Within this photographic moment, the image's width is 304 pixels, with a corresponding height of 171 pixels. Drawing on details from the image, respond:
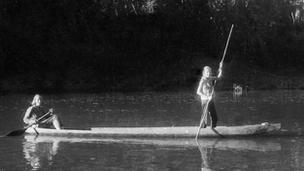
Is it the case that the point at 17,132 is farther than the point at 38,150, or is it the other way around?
the point at 17,132

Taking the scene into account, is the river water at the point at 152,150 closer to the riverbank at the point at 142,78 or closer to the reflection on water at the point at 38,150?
the reflection on water at the point at 38,150

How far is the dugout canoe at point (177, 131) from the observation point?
15180mm

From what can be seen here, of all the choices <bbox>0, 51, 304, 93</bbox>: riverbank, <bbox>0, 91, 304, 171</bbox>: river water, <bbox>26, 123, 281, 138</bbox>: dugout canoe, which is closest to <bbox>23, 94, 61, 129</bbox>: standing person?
<bbox>26, 123, 281, 138</bbox>: dugout canoe

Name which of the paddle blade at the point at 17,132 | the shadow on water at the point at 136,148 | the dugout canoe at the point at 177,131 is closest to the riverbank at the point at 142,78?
the paddle blade at the point at 17,132

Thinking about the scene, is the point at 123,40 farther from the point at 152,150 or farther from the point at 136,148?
the point at 152,150

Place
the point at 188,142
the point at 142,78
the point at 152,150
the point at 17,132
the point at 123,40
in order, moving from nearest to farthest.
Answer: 1. the point at 152,150
2. the point at 188,142
3. the point at 17,132
4. the point at 142,78
5. the point at 123,40

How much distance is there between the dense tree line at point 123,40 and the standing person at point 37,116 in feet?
68.6

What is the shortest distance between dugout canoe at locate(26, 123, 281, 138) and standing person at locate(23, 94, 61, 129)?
20.9 inches

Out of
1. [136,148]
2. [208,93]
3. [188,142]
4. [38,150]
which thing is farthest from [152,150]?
[38,150]

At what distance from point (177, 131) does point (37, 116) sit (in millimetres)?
4556

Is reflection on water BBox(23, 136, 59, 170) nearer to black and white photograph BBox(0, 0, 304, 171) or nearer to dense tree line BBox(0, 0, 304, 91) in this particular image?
black and white photograph BBox(0, 0, 304, 171)

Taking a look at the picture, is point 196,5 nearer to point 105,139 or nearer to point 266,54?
point 266,54

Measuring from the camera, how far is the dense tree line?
131 ft

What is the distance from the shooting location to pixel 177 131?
15414 millimetres
